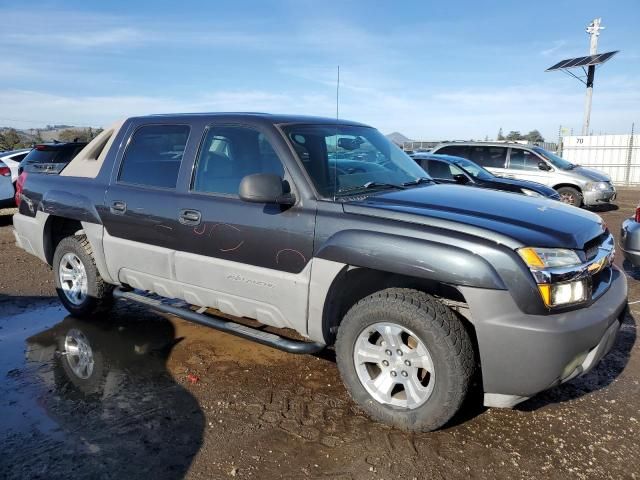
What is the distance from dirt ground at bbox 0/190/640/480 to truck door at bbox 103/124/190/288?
0.70m

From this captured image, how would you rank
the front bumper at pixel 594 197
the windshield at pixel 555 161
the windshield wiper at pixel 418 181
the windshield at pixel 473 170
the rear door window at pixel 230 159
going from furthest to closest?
the windshield at pixel 555 161
the front bumper at pixel 594 197
the windshield at pixel 473 170
the windshield wiper at pixel 418 181
the rear door window at pixel 230 159

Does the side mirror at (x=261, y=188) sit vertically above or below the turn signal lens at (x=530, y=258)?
above

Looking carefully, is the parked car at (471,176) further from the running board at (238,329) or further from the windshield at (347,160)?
the running board at (238,329)

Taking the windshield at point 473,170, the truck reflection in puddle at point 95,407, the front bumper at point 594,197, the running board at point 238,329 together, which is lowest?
the truck reflection in puddle at point 95,407

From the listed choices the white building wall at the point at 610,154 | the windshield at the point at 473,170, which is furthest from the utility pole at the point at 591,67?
the windshield at the point at 473,170

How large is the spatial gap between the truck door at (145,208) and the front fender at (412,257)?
1.45 m

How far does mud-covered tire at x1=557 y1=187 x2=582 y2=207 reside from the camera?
12469 millimetres

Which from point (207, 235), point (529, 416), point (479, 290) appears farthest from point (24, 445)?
point (529, 416)

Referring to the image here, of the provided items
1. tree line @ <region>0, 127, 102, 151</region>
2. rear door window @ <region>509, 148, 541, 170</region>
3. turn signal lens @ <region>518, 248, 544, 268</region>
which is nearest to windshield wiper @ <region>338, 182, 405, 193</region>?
turn signal lens @ <region>518, 248, 544, 268</region>

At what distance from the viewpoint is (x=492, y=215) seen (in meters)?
3.02

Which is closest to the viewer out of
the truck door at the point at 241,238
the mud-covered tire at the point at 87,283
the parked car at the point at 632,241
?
the truck door at the point at 241,238

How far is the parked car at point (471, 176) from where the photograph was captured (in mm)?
9320

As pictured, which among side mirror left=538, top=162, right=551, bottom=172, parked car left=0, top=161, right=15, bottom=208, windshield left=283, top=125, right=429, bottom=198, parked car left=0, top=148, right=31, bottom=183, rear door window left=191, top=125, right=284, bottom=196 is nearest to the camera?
windshield left=283, top=125, right=429, bottom=198

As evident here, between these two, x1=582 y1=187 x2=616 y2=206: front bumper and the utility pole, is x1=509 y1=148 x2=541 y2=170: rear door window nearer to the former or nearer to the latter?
x1=582 y1=187 x2=616 y2=206: front bumper
